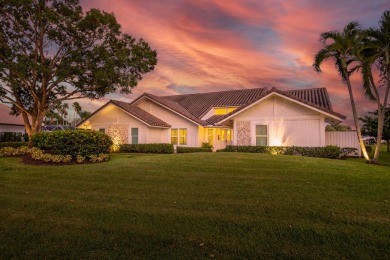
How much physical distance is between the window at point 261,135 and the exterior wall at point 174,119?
7453mm

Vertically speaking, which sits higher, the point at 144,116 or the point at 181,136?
the point at 144,116

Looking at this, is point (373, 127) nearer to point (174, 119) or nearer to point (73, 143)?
point (174, 119)

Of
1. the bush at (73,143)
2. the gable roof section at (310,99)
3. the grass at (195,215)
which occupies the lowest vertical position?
the grass at (195,215)

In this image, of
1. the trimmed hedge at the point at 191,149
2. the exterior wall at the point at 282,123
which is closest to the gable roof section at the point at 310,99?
the exterior wall at the point at 282,123

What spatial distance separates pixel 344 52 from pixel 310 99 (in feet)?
22.1

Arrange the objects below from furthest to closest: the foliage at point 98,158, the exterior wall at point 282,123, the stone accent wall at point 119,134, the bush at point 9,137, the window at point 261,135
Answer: the bush at point 9,137, the stone accent wall at point 119,134, the window at point 261,135, the exterior wall at point 282,123, the foliage at point 98,158

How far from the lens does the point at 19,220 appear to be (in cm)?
530

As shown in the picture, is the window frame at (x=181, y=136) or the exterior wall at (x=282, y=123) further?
the window frame at (x=181, y=136)

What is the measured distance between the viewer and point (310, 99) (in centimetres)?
2250

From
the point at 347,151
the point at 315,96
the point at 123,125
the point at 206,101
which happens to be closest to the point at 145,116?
the point at 123,125

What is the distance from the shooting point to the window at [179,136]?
26.9 meters

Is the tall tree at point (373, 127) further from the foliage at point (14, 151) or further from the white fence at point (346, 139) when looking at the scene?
the foliage at point (14, 151)

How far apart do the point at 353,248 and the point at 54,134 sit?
1516 cm

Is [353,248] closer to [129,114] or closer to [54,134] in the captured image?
[54,134]
